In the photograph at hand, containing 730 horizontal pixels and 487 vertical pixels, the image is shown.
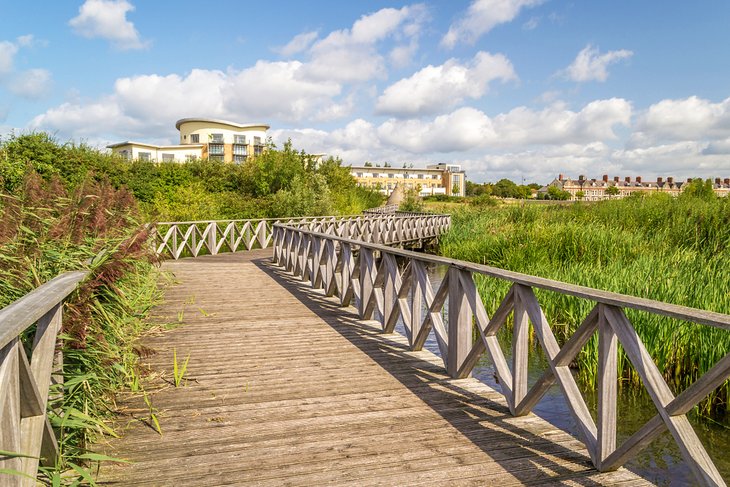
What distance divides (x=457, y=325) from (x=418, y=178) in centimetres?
9713

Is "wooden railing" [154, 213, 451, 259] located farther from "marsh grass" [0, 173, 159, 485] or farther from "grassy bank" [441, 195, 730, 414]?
"marsh grass" [0, 173, 159, 485]

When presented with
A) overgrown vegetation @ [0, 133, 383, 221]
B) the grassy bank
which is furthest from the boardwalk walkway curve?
overgrown vegetation @ [0, 133, 383, 221]

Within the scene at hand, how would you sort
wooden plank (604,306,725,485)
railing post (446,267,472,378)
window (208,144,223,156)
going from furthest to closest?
1. window (208,144,223,156)
2. railing post (446,267,472,378)
3. wooden plank (604,306,725,485)

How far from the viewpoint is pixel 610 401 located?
2.81 m

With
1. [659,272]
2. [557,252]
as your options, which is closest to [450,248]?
[557,252]

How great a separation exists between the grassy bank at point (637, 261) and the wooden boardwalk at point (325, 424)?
263cm

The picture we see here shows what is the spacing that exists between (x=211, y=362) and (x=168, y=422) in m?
1.45

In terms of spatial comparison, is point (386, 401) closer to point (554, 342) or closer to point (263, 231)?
point (554, 342)

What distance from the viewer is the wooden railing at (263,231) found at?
50.5 feet

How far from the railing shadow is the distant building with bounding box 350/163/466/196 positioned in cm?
8530

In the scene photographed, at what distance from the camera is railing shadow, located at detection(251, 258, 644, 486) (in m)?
2.89

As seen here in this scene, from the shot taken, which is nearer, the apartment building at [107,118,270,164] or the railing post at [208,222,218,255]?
the railing post at [208,222,218,255]

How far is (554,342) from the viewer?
3.23 m

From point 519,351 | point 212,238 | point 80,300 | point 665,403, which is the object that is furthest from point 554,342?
point 212,238
